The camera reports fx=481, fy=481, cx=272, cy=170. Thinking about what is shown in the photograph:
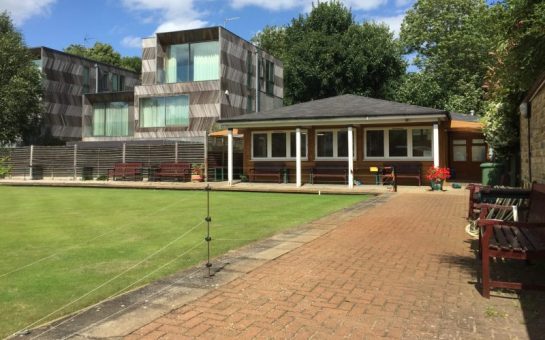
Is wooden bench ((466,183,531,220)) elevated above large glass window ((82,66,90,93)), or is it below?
below

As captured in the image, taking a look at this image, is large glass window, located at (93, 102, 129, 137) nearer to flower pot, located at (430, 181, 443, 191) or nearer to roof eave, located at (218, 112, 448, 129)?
roof eave, located at (218, 112, 448, 129)

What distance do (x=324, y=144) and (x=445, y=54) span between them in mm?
22798

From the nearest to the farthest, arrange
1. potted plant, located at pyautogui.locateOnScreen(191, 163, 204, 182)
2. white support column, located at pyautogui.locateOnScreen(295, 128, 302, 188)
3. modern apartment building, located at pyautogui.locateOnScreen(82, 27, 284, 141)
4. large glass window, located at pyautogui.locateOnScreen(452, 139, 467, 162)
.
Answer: white support column, located at pyautogui.locateOnScreen(295, 128, 302, 188), large glass window, located at pyautogui.locateOnScreen(452, 139, 467, 162), potted plant, located at pyautogui.locateOnScreen(191, 163, 204, 182), modern apartment building, located at pyautogui.locateOnScreen(82, 27, 284, 141)

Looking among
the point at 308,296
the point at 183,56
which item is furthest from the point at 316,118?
the point at 183,56

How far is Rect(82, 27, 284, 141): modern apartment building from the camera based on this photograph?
3469 cm

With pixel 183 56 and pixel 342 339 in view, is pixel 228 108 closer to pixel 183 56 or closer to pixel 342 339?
pixel 183 56

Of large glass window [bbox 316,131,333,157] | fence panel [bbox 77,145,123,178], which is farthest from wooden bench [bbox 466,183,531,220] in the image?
fence panel [bbox 77,145,123,178]

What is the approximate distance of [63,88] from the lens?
4294 cm

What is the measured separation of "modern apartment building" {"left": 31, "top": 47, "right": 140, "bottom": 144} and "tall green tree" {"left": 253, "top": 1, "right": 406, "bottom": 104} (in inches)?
747

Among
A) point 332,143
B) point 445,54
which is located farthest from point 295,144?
point 445,54

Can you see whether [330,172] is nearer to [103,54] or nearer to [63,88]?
[63,88]

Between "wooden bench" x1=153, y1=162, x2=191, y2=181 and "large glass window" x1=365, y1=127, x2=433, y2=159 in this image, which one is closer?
"large glass window" x1=365, y1=127, x2=433, y2=159

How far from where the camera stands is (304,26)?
43500mm

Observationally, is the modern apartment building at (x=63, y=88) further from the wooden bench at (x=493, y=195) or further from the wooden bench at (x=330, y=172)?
the wooden bench at (x=493, y=195)
